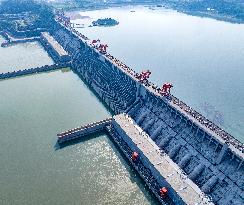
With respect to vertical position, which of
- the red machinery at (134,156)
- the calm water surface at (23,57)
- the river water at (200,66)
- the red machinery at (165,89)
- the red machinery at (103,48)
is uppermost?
the red machinery at (165,89)

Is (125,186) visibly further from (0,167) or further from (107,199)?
Answer: (0,167)

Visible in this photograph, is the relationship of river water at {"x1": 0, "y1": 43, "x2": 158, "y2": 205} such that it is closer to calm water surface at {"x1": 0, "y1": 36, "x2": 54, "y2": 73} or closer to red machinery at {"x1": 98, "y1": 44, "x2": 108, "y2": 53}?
red machinery at {"x1": 98, "y1": 44, "x2": 108, "y2": 53}

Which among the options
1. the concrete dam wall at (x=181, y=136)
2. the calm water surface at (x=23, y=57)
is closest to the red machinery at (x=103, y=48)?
the concrete dam wall at (x=181, y=136)

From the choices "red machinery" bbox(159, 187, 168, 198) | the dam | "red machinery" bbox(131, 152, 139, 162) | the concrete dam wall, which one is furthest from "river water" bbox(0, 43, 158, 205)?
the concrete dam wall

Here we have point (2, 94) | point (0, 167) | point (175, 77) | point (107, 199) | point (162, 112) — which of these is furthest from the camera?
point (175, 77)

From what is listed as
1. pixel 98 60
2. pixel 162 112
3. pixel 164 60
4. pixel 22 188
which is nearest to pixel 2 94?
pixel 98 60

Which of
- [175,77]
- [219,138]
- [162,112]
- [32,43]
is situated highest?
[219,138]

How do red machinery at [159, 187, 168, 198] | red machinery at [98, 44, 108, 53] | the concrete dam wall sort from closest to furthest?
1. the concrete dam wall
2. red machinery at [159, 187, 168, 198]
3. red machinery at [98, 44, 108, 53]

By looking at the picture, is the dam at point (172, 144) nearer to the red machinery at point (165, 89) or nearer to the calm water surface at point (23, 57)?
the red machinery at point (165, 89)
